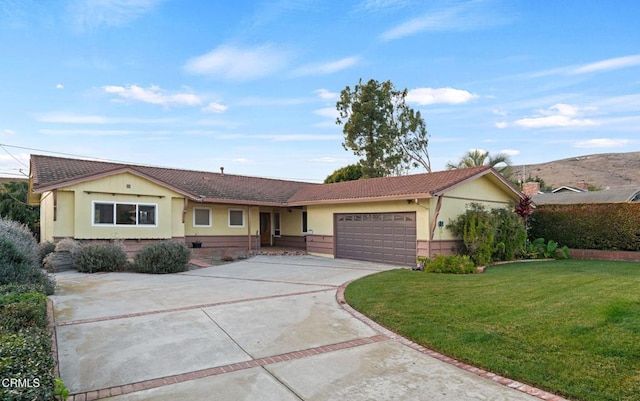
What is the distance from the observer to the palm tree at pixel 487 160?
24281 millimetres

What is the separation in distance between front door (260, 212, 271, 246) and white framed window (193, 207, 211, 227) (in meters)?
4.08

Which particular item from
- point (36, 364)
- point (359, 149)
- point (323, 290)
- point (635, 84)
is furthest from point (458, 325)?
point (359, 149)

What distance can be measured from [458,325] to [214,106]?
16425mm

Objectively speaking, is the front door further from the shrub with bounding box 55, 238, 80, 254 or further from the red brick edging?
the red brick edging

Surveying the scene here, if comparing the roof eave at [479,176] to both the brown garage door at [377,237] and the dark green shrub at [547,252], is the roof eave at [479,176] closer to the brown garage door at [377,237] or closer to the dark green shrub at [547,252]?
the brown garage door at [377,237]

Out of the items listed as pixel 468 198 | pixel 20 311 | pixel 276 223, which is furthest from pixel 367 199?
pixel 20 311

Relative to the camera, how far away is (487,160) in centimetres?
2491

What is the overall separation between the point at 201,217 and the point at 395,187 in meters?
9.98

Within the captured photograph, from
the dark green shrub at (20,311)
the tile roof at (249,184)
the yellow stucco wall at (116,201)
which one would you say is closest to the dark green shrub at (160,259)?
the yellow stucco wall at (116,201)

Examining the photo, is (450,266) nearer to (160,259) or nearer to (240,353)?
(240,353)

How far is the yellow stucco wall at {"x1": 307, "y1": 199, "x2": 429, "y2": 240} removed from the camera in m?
14.4

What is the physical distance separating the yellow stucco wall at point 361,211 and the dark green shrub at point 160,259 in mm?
7282

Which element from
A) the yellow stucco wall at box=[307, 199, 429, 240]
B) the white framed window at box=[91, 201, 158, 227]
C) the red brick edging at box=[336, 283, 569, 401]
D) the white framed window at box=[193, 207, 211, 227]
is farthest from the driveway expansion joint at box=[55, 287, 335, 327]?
the white framed window at box=[193, 207, 211, 227]

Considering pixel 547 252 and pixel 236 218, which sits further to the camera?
pixel 236 218
